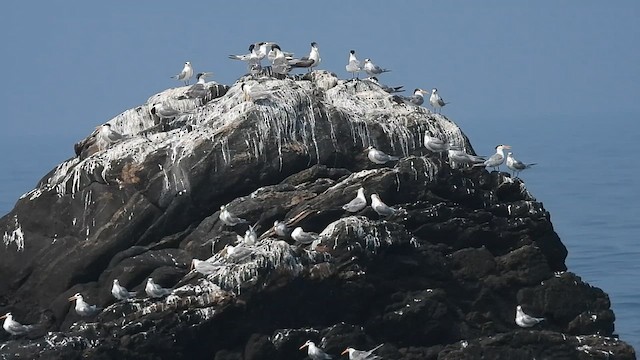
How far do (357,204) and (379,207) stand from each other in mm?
435

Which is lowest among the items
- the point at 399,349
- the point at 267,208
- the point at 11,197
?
the point at 399,349

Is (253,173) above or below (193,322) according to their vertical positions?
above

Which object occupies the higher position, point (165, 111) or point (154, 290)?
point (165, 111)

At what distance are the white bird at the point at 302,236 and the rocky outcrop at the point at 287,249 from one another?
0.46ft

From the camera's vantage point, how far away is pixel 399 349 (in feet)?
106

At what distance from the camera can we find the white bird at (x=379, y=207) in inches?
1281

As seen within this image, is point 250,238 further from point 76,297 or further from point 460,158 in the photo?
point 460,158

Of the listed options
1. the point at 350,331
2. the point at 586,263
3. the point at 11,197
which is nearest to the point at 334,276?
the point at 350,331

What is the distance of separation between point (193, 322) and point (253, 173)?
172 inches

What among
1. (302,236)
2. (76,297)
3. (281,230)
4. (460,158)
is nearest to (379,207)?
(302,236)

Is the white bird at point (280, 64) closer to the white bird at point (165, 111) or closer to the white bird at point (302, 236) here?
the white bird at point (165, 111)

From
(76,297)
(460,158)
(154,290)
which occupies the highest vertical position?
(460,158)

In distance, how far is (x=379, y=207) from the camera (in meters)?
32.6

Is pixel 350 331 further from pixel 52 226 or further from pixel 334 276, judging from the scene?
pixel 52 226
